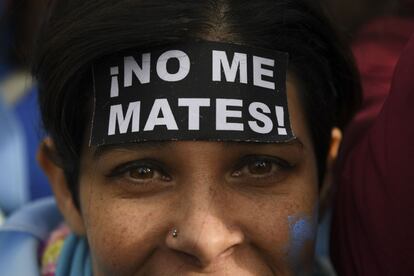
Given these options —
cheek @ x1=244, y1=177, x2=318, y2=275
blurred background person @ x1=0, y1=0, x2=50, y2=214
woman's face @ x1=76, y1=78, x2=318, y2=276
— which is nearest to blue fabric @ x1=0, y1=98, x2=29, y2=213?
blurred background person @ x1=0, y1=0, x2=50, y2=214

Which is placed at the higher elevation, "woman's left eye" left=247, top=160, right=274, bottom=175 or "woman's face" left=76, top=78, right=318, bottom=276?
"woman's left eye" left=247, top=160, right=274, bottom=175

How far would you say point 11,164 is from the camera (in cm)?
185

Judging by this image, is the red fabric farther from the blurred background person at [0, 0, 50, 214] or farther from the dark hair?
the blurred background person at [0, 0, 50, 214]

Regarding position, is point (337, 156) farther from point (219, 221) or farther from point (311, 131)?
point (219, 221)

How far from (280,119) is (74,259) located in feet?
1.75

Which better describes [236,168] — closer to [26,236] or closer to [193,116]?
[193,116]

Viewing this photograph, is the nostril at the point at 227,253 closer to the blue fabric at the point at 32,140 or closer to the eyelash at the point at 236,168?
the eyelash at the point at 236,168

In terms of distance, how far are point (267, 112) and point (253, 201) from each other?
150mm

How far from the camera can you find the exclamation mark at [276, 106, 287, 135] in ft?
3.66

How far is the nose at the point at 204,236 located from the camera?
1036 millimetres

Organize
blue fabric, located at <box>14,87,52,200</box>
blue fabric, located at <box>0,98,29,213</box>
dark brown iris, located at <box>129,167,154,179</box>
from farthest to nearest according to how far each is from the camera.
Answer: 1. blue fabric, located at <box>14,87,52,200</box>
2. blue fabric, located at <box>0,98,29,213</box>
3. dark brown iris, located at <box>129,167,154,179</box>

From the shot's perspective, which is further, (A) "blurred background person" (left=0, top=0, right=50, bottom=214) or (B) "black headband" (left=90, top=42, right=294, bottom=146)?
(A) "blurred background person" (left=0, top=0, right=50, bottom=214)

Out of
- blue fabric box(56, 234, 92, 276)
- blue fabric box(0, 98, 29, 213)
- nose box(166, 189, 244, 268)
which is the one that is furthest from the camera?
blue fabric box(0, 98, 29, 213)

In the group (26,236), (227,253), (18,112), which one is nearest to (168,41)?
(227,253)
